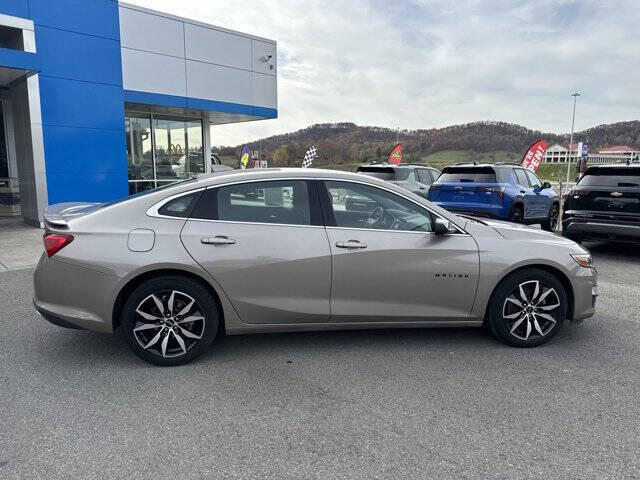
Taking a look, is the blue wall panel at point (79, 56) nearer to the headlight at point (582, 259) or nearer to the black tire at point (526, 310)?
the black tire at point (526, 310)

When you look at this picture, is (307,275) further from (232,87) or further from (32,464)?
(232,87)

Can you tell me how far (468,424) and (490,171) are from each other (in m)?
8.48

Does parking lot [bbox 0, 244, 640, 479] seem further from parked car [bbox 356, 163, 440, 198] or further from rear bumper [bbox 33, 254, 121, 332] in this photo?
parked car [bbox 356, 163, 440, 198]

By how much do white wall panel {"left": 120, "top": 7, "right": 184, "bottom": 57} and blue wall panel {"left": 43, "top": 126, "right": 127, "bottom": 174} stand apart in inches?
110

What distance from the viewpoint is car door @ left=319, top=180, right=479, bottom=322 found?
3.98 m

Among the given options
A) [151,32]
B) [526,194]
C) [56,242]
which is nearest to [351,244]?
[56,242]

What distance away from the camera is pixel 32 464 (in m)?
2.59

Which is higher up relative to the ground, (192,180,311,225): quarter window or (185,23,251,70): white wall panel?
(185,23,251,70): white wall panel

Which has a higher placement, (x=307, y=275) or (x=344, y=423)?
(x=307, y=275)

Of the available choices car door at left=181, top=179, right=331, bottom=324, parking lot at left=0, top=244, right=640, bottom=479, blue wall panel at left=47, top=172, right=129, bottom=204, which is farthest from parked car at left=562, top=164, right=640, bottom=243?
blue wall panel at left=47, top=172, right=129, bottom=204

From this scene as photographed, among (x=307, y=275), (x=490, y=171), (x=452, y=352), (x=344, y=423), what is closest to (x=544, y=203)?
(x=490, y=171)

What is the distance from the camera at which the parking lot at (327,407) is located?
2627mm

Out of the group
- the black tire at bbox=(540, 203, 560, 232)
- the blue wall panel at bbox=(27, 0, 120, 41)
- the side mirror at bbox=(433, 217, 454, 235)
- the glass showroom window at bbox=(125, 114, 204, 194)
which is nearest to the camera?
the side mirror at bbox=(433, 217, 454, 235)

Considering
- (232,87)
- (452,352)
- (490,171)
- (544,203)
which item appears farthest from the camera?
(232,87)
